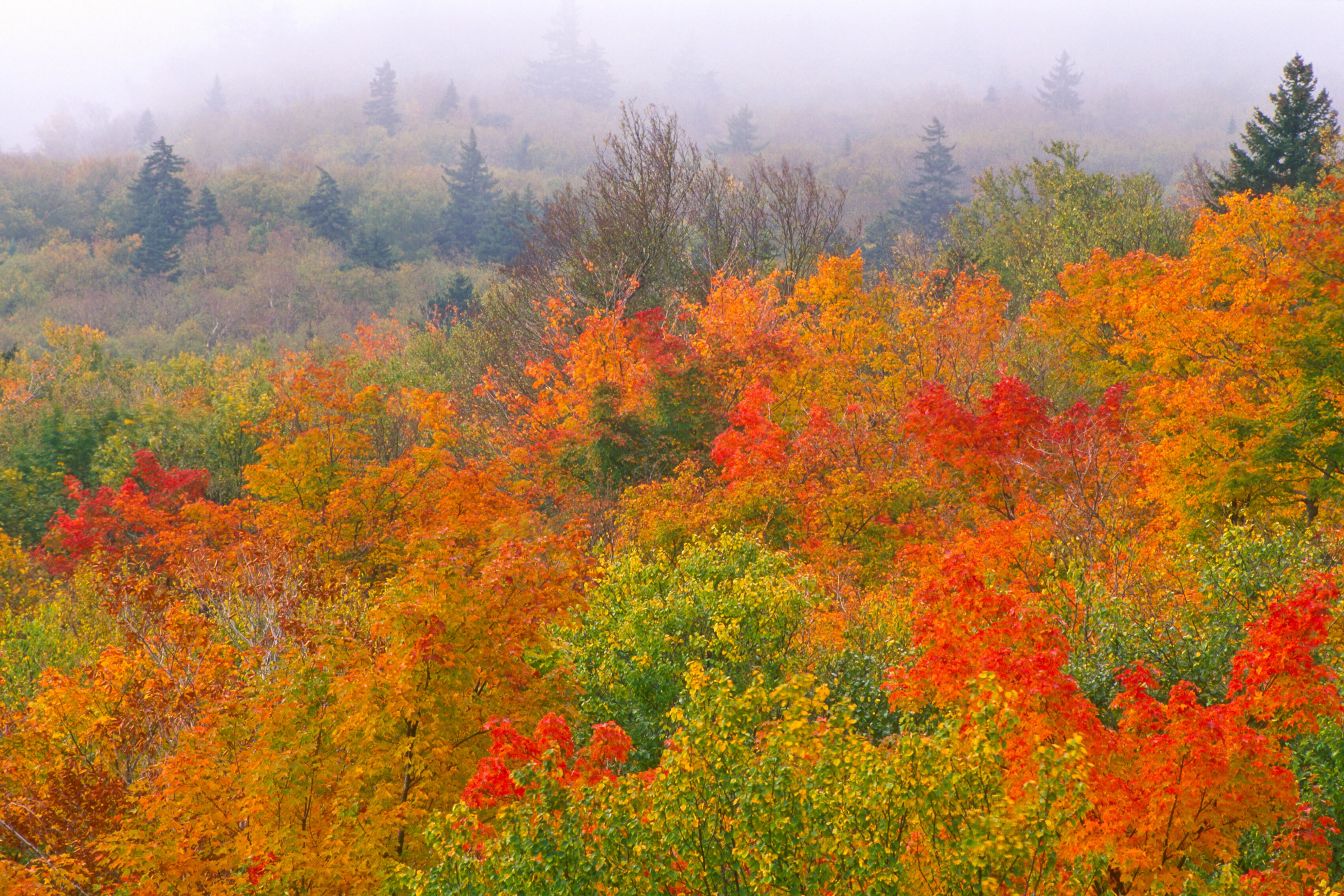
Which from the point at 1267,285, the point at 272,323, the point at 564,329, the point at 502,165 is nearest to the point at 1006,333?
the point at 1267,285

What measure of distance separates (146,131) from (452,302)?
106005mm

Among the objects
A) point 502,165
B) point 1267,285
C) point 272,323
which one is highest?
point 502,165

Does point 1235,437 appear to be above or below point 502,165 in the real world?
below

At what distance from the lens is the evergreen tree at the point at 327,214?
235 feet

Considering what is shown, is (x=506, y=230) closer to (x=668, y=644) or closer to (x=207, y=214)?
(x=207, y=214)

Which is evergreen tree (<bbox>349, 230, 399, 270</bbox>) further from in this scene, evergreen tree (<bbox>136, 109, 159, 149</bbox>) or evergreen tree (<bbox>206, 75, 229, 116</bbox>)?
evergreen tree (<bbox>206, 75, 229, 116</bbox>)

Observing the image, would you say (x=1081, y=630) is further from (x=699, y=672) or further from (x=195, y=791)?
(x=195, y=791)

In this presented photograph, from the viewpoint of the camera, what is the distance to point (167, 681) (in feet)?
34.9

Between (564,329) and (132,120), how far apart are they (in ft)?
468

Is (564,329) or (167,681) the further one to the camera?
(564,329)

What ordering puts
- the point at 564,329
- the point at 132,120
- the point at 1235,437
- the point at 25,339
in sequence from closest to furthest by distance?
the point at 1235,437
the point at 564,329
the point at 25,339
the point at 132,120

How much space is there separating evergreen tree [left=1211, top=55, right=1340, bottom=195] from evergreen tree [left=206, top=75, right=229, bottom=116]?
494 feet

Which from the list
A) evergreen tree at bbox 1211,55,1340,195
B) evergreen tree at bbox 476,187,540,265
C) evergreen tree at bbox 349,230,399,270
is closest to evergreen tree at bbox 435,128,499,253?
evergreen tree at bbox 476,187,540,265

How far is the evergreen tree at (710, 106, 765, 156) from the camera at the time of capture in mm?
112125
